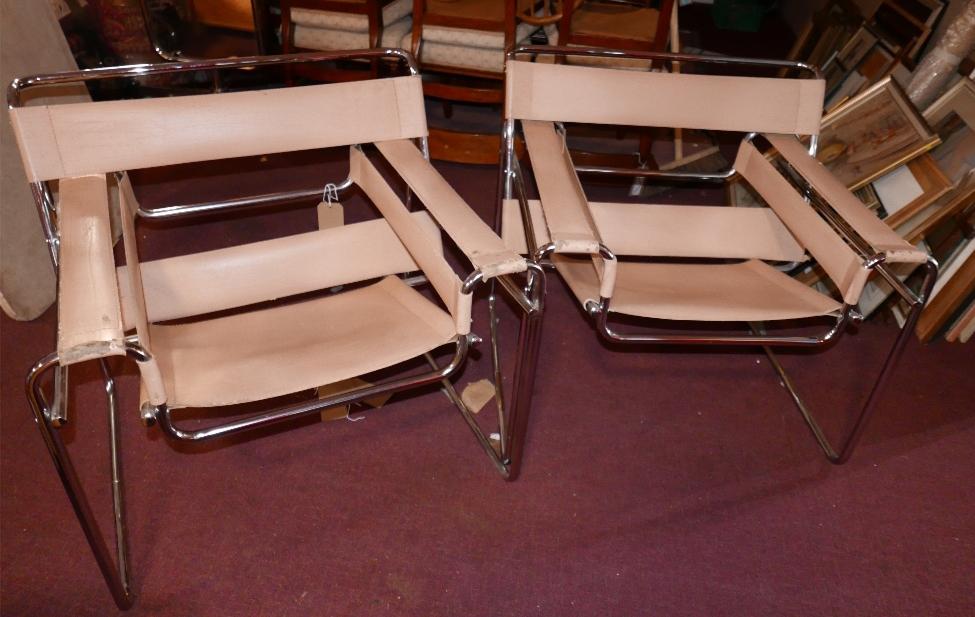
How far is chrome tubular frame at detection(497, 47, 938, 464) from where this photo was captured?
4.35 feet

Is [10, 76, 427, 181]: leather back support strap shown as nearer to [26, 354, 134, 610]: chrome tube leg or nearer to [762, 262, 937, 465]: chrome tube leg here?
[26, 354, 134, 610]: chrome tube leg

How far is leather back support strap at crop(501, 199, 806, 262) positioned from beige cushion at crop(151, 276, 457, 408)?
0.42 metres

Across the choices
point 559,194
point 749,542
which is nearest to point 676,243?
point 559,194

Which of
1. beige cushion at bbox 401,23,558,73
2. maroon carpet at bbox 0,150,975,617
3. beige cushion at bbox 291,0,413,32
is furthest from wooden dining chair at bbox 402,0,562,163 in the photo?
maroon carpet at bbox 0,150,975,617

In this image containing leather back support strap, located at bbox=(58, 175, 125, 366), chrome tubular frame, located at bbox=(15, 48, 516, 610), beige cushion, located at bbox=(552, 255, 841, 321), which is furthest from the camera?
beige cushion, located at bbox=(552, 255, 841, 321)

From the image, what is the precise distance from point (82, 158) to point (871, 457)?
179cm

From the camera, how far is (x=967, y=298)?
1.98m

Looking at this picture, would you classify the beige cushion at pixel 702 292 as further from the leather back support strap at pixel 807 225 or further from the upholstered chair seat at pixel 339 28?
the upholstered chair seat at pixel 339 28

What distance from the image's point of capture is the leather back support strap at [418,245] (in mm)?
1182

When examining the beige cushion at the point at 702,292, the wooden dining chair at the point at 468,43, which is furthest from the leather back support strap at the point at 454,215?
the wooden dining chair at the point at 468,43

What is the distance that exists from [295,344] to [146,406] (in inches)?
11.6

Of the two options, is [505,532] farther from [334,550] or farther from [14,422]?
[14,422]

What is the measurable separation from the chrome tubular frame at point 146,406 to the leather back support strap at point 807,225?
0.63 metres

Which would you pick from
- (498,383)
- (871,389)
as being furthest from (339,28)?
(871,389)
